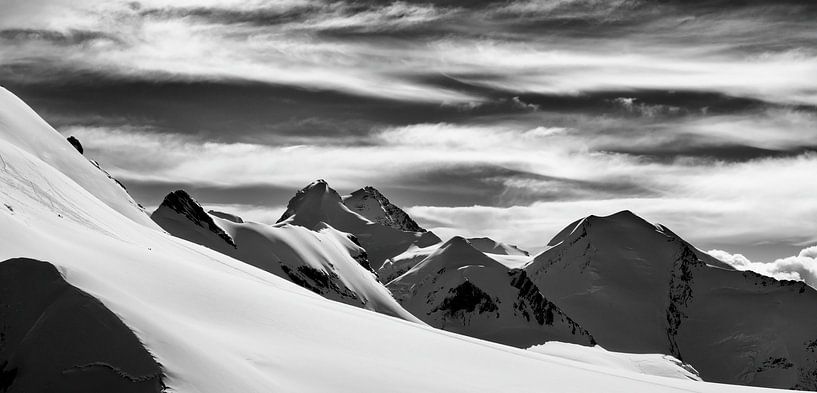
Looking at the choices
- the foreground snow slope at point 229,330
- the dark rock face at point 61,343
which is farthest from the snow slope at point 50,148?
the dark rock face at point 61,343

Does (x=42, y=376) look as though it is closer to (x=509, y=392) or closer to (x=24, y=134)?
(x=509, y=392)

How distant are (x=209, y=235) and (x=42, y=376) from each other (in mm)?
182057

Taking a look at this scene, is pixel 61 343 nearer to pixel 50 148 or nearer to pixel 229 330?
pixel 229 330

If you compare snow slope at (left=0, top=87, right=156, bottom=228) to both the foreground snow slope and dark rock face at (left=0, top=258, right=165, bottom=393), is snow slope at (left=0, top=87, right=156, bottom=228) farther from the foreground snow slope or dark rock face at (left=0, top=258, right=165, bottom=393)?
dark rock face at (left=0, top=258, right=165, bottom=393)

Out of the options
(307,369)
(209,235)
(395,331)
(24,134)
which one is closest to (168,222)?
(209,235)

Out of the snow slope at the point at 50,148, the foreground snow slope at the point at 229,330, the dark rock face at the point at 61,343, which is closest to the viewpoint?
the dark rock face at the point at 61,343

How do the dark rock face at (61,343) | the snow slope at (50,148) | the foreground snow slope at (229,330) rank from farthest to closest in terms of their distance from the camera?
the snow slope at (50,148), the foreground snow slope at (229,330), the dark rock face at (61,343)

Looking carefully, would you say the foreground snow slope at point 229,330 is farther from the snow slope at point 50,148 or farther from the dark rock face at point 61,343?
the snow slope at point 50,148

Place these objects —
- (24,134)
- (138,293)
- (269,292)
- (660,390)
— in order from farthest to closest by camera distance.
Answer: (24,134) → (660,390) → (269,292) → (138,293)

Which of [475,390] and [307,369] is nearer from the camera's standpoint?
[307,369]

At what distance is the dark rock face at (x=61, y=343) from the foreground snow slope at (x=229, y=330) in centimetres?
35

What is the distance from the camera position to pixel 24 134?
173 ft

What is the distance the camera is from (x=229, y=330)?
981 inches

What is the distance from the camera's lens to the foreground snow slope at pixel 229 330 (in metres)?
20.6
